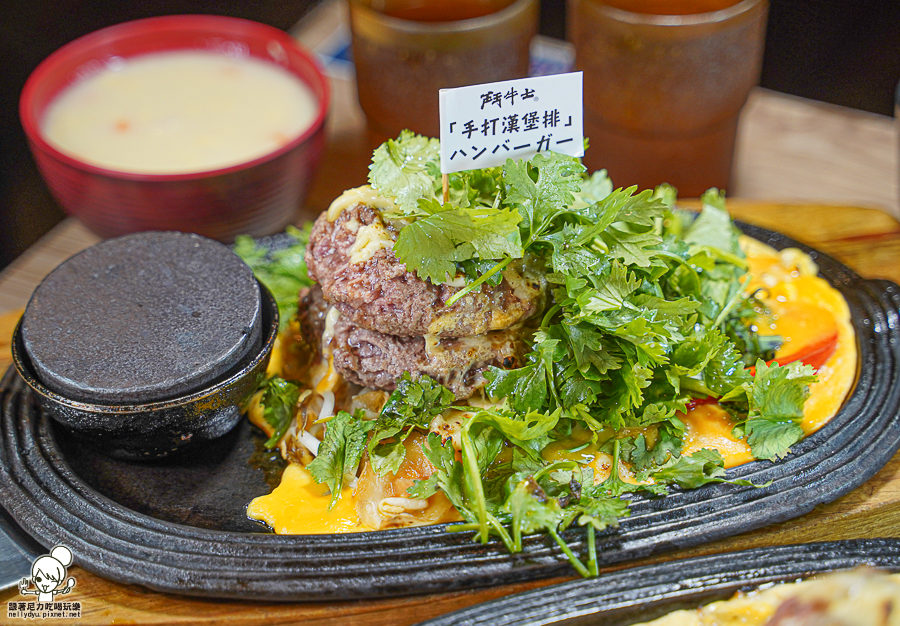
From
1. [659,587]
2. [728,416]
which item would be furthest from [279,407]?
[728,416]

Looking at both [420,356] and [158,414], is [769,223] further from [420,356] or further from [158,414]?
[158,414]

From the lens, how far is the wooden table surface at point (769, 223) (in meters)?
2.44

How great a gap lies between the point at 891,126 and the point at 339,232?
4272 mm

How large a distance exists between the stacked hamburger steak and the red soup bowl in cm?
120

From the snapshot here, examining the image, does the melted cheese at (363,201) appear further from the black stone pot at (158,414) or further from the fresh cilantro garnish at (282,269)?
the fresh cilantro garnish at (282,269)


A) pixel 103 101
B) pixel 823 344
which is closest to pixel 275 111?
pixel 103 101

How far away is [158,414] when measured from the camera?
2.58 meters

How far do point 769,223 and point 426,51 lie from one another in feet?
6.48

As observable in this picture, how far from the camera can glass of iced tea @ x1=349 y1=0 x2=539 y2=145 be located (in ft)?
12.6

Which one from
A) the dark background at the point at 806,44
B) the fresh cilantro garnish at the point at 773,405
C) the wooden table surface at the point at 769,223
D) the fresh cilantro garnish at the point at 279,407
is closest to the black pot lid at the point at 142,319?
the fresh cilantro garnish at the point at 279,407

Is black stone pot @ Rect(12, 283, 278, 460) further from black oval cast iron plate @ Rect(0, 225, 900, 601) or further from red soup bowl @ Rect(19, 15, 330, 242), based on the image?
red soup bowl @ Rect(19, 15, 330, 242)

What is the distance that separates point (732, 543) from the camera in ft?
8.44

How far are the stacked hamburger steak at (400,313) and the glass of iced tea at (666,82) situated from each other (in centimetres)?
169

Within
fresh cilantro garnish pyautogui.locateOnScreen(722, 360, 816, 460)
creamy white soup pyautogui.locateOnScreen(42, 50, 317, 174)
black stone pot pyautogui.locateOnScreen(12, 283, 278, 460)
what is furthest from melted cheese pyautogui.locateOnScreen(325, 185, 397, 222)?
creamy white soup pyautogui.locateOnScreen(42, 50, 317, 174)
